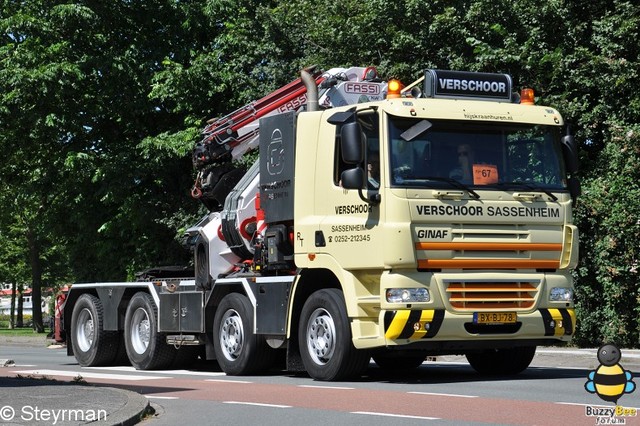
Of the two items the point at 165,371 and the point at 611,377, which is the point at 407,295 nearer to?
the point at 611,377

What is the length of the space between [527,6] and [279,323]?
11.7 meters

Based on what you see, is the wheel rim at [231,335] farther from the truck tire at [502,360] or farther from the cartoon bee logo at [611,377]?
the cartoon bee logo at [611,377]

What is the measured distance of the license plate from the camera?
44.6 feet

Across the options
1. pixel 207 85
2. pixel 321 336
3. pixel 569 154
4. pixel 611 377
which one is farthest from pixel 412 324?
pixel 207 85

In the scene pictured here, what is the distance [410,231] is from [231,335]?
4.04 metres

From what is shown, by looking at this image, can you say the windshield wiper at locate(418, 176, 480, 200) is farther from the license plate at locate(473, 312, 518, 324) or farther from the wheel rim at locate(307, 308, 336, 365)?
the wheel rim at locate(307, 308, 336, 365)

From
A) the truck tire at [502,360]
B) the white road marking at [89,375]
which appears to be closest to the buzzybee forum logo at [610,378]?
the truck tire at [502,360]

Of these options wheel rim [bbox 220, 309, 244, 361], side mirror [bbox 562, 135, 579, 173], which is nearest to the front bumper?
side mirror [bbox 562, 135, 579, 173]

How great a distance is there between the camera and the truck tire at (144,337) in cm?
1852

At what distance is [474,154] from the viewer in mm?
13891

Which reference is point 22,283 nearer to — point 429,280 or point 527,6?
point 527,6

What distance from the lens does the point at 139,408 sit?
10.7 m

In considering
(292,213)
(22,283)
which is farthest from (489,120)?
(22,283)

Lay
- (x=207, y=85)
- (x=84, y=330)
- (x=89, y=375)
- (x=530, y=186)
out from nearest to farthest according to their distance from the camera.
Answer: (x=530, y=186) < (x=89, y=375) < (x=84, y=330) < (x=207, y=85)
